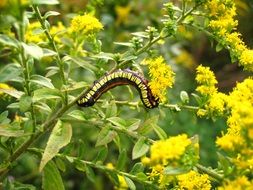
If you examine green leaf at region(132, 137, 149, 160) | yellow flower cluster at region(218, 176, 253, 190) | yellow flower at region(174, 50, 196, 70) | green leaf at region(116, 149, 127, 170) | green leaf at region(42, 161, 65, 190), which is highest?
yellow flower cluster at region(218, 176, 253, 190)

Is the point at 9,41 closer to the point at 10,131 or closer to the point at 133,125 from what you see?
the point at 10,131

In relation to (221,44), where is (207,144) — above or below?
below

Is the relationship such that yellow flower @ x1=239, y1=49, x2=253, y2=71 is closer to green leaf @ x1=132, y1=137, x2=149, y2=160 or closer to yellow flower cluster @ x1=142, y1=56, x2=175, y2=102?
yellow flower cluster @ x1=142, y1=56, x2=175, y2=102

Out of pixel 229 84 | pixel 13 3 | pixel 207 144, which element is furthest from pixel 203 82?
pixel 229 84

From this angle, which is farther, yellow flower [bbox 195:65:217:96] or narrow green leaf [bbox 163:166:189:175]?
yellow flower [bbox 195:65:217:96]

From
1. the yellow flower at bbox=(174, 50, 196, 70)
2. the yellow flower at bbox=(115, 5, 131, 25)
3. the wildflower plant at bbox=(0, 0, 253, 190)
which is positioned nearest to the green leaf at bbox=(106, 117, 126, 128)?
the wildflower plant at bbox=(0, 0, 253, 190)

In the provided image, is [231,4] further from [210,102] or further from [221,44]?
[210,102]

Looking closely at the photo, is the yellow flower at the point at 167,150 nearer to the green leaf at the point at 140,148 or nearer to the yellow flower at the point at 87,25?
the green leaf at the point at 140,148

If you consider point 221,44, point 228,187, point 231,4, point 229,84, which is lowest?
point 229,84
